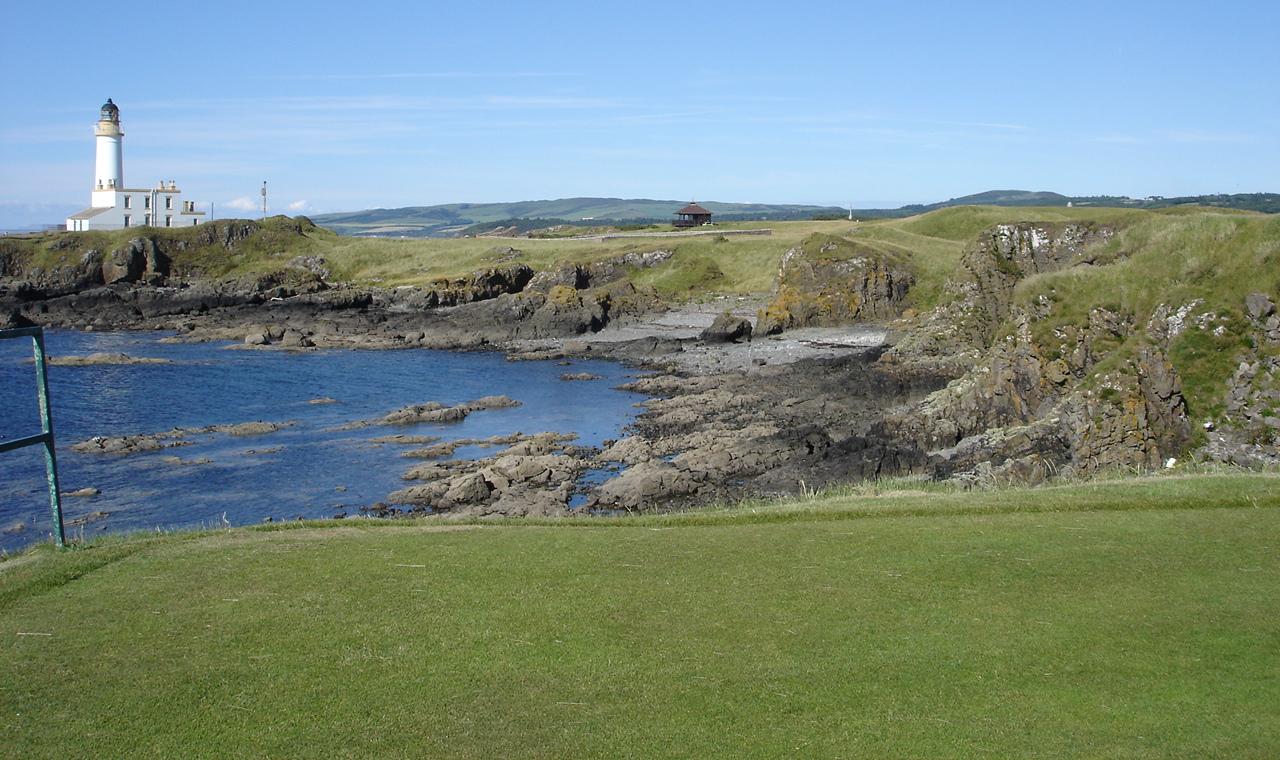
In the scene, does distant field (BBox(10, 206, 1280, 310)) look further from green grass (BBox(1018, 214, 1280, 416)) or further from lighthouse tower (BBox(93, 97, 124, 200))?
green grass (BBox(1018, 214, 1280, 416))

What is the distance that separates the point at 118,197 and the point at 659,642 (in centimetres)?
11703

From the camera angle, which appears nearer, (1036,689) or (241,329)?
(1036,689)

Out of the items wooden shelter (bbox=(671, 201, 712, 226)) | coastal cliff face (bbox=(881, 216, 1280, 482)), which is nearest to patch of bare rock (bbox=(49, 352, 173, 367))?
coastal cliff face (bbox=(881, 216, 1280, 482))

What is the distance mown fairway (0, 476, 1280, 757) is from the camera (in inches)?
324

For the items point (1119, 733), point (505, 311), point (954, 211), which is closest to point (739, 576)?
point (1119, 733)

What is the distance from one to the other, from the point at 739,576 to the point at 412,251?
4041 inches

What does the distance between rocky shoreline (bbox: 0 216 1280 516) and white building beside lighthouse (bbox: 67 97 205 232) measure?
15632 mm

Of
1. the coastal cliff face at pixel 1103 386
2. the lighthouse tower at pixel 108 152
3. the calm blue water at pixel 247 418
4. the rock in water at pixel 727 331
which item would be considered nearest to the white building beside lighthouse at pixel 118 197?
the lighthouse tower at pixel 108 152

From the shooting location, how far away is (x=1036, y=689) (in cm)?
902

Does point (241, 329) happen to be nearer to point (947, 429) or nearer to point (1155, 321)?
point (947, 429)

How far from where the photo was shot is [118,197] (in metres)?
112

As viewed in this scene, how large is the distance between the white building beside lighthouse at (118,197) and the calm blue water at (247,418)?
37182 millimetres

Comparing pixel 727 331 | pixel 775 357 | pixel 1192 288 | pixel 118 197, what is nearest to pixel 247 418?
pixel 775 357

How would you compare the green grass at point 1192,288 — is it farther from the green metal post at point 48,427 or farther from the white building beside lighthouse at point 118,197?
the white building beside lighthouse at point 118,197
